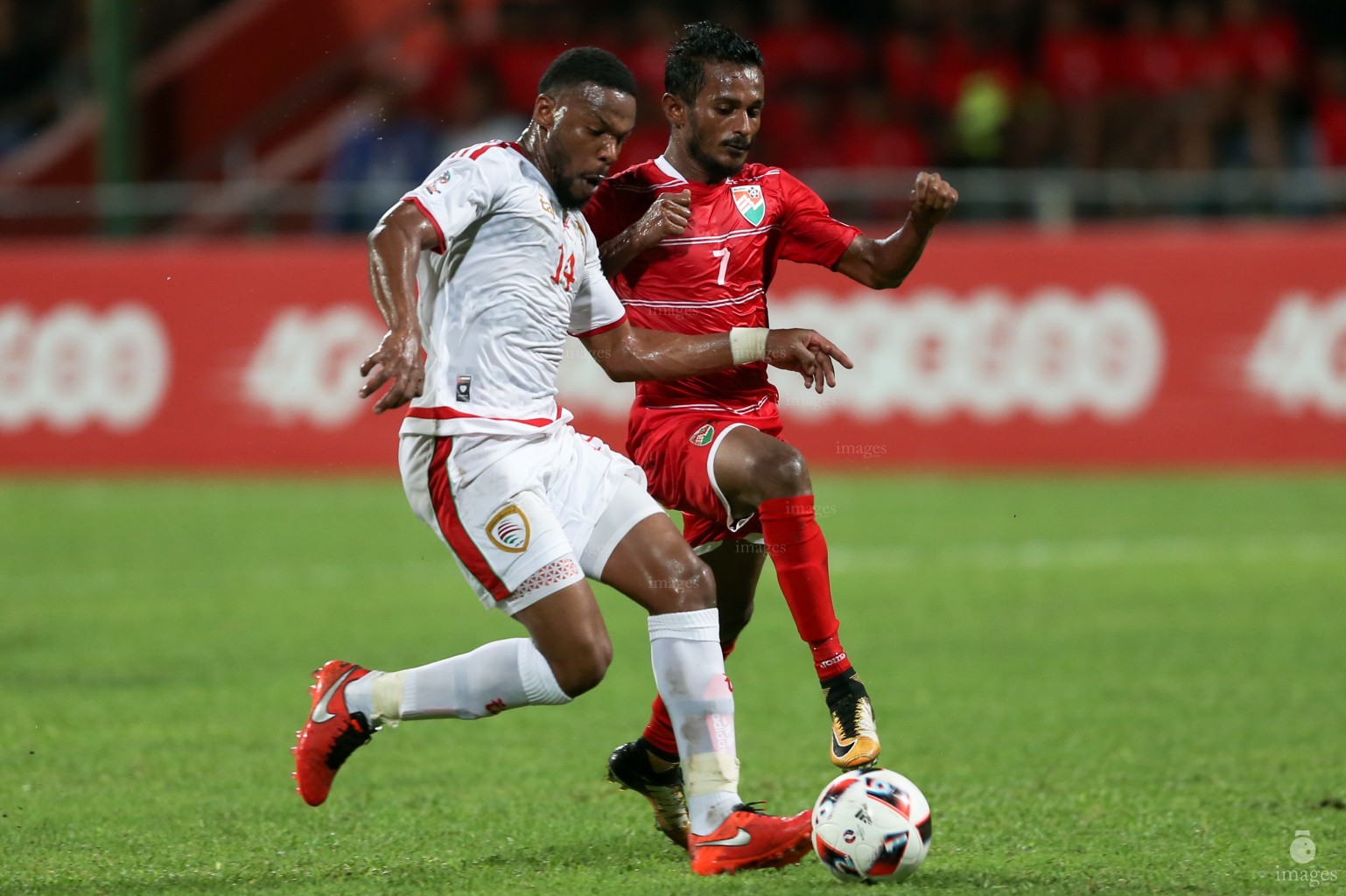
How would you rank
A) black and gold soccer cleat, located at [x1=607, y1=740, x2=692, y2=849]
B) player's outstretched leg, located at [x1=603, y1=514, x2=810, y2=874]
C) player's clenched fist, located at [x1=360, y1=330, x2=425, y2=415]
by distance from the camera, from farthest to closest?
black and gold soccer cleat, located at [x1=607, y1=740, x2=692, y2=849], player's outstretched leg, located at [x1=603, y1=514, x2=810, y2=874], player's clenched fist, located at [x1=360, y1=330, x2=425, y2=415]

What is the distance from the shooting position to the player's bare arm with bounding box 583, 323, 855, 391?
17.2 ft

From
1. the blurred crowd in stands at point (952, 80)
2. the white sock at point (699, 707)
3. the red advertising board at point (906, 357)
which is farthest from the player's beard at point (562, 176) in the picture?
the blurred crowd in stands at point (952, 80)

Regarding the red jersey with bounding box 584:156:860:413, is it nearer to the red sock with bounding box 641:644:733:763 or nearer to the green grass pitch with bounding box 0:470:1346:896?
the red sock with bounding box 641:644:733:763

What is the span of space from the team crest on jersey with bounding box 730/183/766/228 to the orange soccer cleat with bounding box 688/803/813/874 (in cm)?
196

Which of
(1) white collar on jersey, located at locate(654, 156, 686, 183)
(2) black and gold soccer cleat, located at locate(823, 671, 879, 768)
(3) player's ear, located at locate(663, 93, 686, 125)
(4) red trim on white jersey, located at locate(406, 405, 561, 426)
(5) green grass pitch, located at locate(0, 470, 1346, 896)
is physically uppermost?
(3) player's ear, located at locate(663, 93, 686, 125)

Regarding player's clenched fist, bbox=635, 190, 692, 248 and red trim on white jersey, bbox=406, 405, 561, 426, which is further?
player's clenched fist, bbox=635, 190, 692, 248

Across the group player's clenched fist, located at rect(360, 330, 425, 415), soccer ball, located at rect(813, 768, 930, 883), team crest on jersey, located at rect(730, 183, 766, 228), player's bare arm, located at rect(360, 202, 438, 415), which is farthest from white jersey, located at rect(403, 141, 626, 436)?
soccer ball, located at rect(813, 768, 930, 883)

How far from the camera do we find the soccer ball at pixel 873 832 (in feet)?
14.7

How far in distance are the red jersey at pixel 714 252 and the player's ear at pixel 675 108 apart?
6.5 inches

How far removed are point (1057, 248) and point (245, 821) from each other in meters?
10.1

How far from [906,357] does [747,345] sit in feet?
29.3

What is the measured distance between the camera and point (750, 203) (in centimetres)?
569

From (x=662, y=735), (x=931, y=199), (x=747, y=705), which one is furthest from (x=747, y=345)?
(x=747, y=705)

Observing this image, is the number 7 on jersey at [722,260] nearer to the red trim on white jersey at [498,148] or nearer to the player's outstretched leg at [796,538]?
the player's outstretched leg at [796,538]
